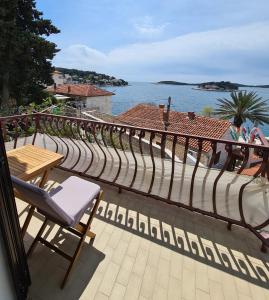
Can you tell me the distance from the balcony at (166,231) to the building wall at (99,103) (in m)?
27.8

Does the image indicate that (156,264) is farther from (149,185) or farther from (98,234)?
(149,185)

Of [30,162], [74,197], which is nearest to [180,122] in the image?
[30,162]

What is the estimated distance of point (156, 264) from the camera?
2.21 meters

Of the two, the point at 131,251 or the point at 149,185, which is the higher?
the point at 149,185

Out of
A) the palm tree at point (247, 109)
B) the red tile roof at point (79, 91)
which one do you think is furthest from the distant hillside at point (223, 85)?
the palm tree at point (247, 109)

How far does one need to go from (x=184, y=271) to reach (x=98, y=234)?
101 centimetres

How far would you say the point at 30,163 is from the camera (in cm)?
241

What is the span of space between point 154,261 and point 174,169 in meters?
1.07

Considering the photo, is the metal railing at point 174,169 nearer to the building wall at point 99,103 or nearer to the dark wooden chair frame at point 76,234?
the dark wooden chair frame at point 76,234

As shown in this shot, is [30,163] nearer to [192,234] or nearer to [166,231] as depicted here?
[166,231]

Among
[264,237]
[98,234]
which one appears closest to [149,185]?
[98,234]

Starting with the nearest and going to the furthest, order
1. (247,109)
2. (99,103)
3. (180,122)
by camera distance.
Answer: (180,122) < (247,109) < (99,103)

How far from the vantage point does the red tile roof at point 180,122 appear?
17109 millimetres

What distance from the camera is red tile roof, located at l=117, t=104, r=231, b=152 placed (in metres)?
17.1
